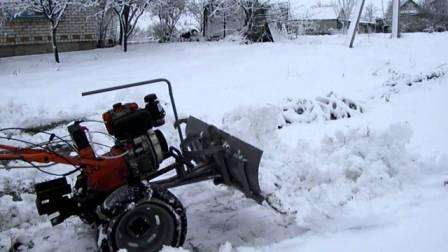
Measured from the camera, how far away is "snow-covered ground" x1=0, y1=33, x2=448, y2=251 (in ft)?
14.9

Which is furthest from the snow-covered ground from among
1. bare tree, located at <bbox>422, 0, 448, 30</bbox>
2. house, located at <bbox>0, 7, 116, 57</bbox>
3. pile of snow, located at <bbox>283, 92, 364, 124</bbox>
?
bare tree, located at <bbox>422, 0, 448, 30</bbox>

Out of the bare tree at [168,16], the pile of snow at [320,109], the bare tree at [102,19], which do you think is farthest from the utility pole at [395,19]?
the pile of snow at [320,109]

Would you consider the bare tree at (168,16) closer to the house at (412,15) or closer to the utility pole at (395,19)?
the utility pole at (395,19)

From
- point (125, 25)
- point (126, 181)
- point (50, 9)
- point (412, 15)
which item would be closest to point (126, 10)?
point (125, 25)

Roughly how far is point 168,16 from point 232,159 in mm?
20656

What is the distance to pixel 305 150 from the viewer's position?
593 centimetres

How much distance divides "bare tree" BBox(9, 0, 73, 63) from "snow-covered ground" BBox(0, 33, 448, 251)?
13.1 feet

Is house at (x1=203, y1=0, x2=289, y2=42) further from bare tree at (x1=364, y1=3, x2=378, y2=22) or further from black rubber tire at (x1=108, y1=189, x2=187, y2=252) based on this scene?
bare tree at (x1=364, y1=3, x2=378, y2=22)

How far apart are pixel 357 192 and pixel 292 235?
1.00 meters

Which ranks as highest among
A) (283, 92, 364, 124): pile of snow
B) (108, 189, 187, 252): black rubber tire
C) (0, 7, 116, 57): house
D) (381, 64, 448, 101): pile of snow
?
(0, 7, 116, 57): house

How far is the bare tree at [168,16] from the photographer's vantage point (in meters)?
22.9

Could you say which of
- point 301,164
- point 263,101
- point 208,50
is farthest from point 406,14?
point 301,164

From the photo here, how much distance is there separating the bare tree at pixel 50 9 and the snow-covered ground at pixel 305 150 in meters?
4.00

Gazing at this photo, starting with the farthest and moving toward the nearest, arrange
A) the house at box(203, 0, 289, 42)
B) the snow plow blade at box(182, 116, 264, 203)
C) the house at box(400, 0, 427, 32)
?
1. the house at box(400, 0, 427, 32)
2. the house at box(203, 0, 289, 42)
3. the snow plow blade at box(182, 116, 264, 203)
